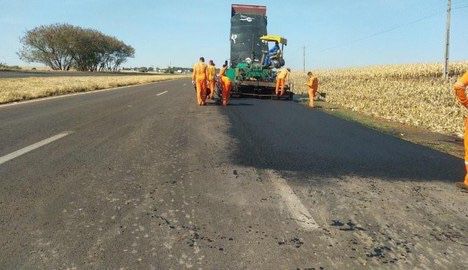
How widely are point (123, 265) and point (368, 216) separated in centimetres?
229

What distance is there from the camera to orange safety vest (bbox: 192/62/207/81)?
15.1 meters

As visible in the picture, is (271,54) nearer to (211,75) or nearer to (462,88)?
(211,75)

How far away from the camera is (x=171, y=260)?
3.07 m

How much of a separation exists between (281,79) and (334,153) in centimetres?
1218

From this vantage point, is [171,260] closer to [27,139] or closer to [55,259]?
[55,259]

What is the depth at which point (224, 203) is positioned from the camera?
14.3 ft

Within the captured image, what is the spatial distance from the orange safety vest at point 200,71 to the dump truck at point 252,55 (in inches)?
165

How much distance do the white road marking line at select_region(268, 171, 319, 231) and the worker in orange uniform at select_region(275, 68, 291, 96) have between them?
13.9 meters

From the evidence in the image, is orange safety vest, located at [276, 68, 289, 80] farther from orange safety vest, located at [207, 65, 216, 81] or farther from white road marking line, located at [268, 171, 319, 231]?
white road marking line, located at [268, 171, 319, 231]

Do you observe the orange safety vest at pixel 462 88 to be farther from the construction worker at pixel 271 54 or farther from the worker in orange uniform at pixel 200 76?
the construction worker at pixel 271 54

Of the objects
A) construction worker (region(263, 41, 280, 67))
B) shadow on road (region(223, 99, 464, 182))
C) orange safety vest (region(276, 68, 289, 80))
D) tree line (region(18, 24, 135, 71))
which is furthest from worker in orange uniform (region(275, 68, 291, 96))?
tree line (region(18, 24, 135, 71))

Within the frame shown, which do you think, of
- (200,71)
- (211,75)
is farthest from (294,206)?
(211,75)

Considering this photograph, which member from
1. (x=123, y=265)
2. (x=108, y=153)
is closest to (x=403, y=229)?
(x=123, y=265)

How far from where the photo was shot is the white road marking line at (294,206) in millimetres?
3837
